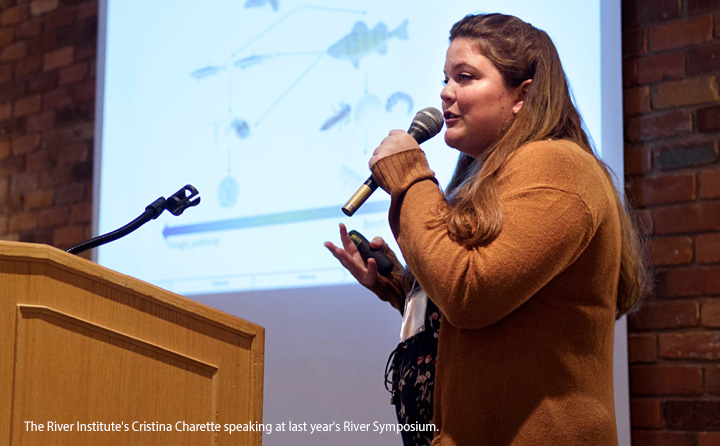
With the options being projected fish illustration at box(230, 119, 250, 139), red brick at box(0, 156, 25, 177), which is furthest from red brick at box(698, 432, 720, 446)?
red brick at box(0, 156, 25, 177)

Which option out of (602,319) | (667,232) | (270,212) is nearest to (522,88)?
(602,319)

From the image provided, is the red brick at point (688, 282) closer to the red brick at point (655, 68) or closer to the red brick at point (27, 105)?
the red brick at point (655, 68)

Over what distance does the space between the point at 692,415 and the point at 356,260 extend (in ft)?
3.23

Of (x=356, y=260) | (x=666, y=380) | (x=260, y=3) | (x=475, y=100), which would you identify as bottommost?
(x=666, y=380)

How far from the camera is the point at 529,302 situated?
1.08m

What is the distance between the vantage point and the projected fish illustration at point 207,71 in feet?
8.96

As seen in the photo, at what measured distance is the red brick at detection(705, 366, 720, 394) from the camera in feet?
6.12

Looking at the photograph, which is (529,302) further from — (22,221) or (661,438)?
(22,221)

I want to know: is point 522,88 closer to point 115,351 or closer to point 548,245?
point 548,245

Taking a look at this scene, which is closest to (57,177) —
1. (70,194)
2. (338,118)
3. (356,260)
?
(70,194)

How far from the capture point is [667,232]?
6.50ft

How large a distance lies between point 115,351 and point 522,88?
73 cm

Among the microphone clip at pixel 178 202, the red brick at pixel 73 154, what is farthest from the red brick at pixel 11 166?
the microphone clip at pixel 178 202

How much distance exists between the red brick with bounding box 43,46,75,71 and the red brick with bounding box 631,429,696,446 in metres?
2.76
